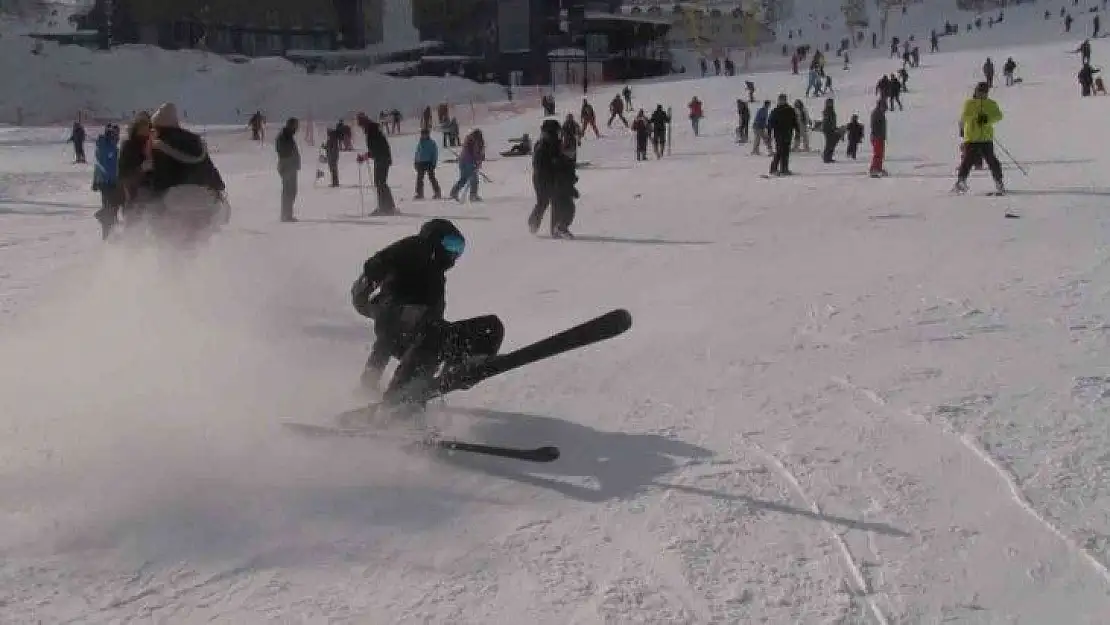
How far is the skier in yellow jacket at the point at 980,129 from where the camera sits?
12.6 m

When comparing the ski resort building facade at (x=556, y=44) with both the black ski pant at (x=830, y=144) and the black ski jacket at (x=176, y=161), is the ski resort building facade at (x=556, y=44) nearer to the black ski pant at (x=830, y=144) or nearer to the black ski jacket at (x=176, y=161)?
the black ski pant at (x=830, y=144)

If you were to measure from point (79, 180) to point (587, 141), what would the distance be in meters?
13.5

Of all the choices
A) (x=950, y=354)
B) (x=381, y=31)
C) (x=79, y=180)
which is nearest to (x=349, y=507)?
(x=950, y=354)

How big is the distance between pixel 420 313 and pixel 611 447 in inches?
45.6

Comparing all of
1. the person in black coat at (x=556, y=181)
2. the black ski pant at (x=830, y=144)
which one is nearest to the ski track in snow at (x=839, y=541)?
the person in black coat at (x=556, y=181)

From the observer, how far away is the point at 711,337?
6.88m

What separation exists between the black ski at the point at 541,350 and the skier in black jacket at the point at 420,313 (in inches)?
2.8

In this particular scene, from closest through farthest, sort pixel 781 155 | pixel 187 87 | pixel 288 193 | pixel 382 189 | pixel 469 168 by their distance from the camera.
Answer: pixel 288 193 < pixel 382 189 < pixel 469 168 < pixel 781 155 < pixel 187 87

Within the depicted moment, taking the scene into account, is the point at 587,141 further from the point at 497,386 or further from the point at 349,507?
the point at 349,507

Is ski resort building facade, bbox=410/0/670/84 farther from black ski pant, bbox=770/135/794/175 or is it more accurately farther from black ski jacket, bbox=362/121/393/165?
black ski jacket, bbox=362/121/393/165

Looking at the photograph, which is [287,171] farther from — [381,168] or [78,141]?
[78,141]

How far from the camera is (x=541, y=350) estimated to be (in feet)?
15.6

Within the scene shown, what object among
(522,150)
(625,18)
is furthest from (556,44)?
(522,150)

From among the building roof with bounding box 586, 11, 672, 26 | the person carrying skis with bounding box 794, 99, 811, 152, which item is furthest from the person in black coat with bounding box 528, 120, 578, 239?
the building roof with bounding box 586, 11, 672, 26
